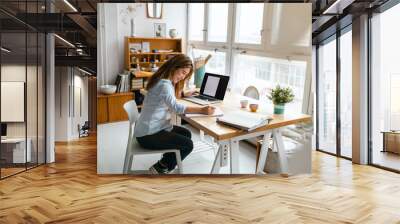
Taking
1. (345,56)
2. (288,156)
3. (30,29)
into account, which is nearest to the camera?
(288,156)

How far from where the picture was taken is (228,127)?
12.1 ft

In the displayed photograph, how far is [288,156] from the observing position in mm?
3975

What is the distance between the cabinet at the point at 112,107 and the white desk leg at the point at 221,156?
3.54 ft

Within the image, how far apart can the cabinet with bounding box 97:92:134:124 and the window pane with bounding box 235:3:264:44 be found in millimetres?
1438

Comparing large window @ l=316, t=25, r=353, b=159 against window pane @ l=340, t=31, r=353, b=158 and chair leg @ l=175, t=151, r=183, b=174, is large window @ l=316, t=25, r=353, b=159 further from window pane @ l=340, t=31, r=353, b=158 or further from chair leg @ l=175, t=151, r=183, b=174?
chair leg @ l=175, t=151, r=183, b=174

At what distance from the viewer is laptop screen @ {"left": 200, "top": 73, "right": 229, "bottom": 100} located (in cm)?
387

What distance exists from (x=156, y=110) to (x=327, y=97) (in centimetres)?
406

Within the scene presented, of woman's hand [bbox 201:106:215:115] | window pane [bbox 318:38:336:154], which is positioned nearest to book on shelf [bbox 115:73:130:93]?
woman's hand [bbox 201:106:215:115]

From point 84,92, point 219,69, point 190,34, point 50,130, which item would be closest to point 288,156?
point 219,69

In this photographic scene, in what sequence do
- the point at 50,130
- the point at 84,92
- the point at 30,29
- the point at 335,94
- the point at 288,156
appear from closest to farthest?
the point at 288,156, the point at 30,29, the point at 50,130, the point at 335,94, the point at 84,92

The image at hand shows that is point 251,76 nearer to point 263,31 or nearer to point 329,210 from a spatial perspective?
point 263,31

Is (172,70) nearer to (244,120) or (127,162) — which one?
(244,120)

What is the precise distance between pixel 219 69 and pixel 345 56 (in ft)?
9.53

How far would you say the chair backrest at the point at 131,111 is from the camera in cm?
385
